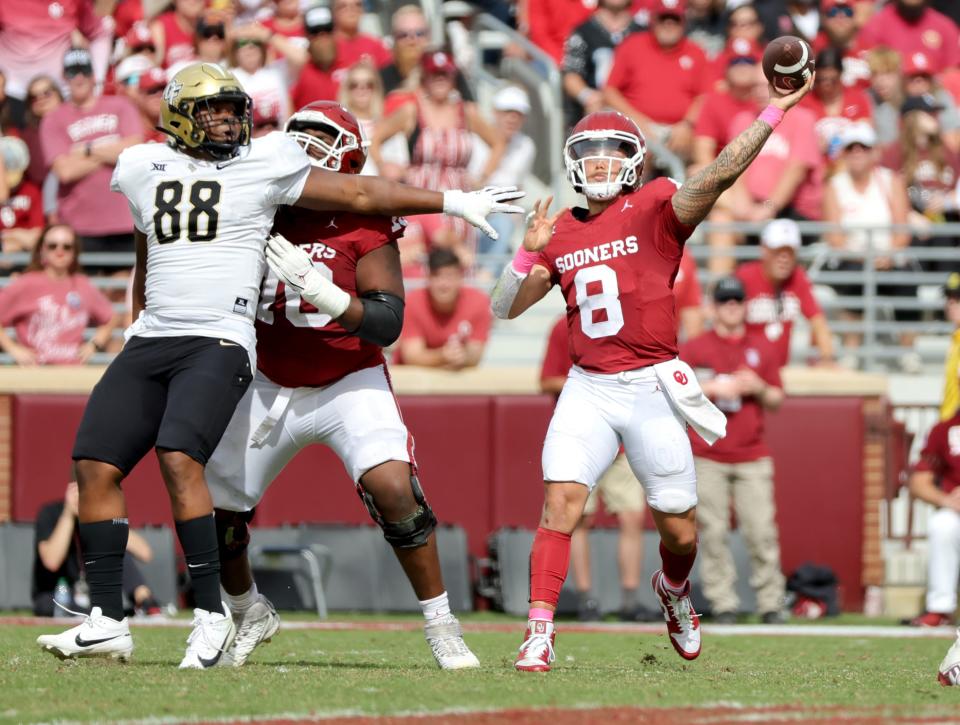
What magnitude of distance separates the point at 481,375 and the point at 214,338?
6.02 metres

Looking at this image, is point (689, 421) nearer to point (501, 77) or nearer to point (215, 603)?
point (215, 603)

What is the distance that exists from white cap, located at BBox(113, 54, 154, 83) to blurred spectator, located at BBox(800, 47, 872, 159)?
207 inches

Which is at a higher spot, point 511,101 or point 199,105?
point 511,101

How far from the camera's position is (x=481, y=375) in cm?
1232

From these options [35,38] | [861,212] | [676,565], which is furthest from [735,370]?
[35,38]

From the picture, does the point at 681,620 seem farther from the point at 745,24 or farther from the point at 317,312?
the point at 745,24

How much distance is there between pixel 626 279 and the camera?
22.6ft

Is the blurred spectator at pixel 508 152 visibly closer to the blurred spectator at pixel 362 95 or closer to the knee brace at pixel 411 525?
the blurred spectator at pixel 362 95

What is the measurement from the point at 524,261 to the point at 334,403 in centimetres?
97

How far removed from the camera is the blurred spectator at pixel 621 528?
1103cm

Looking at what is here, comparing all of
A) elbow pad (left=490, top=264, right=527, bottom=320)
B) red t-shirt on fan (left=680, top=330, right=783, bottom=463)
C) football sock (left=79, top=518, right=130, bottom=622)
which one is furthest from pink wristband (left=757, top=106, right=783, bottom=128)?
red t-shirt on fan (left=680, top=330, right=783, bottom=463)

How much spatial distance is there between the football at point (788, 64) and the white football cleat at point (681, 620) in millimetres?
2048

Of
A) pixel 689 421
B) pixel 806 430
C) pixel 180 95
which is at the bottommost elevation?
pixel 806 430

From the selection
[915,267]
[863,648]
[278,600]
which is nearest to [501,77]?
[915,267]
